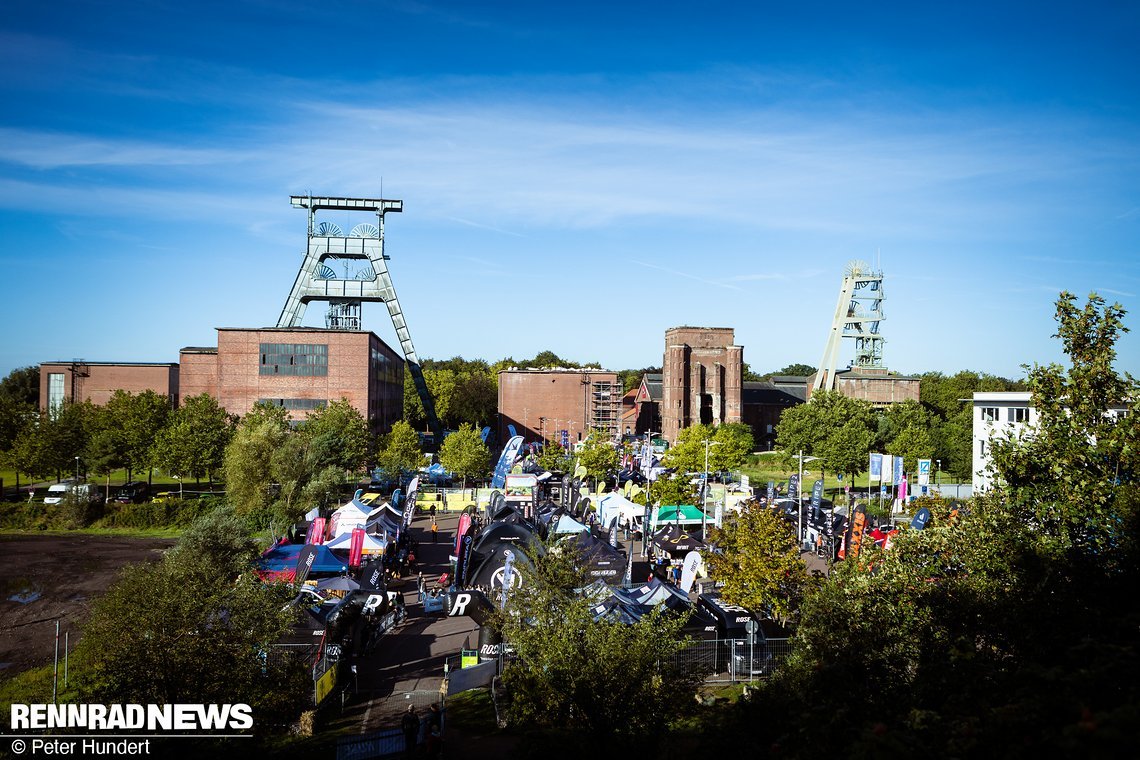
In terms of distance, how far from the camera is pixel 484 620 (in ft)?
61.2

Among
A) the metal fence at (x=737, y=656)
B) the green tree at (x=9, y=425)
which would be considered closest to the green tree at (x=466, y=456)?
the green tree at (x=9, y=425)

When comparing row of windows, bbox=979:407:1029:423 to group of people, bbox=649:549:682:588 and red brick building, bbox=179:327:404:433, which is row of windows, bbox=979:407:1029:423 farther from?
red brick building, bbox=179:327:404:433

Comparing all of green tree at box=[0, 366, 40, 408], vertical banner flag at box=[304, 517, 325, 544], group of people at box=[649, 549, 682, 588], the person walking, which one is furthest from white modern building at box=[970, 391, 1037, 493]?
green tree at box=[0, 366, 40, 408]

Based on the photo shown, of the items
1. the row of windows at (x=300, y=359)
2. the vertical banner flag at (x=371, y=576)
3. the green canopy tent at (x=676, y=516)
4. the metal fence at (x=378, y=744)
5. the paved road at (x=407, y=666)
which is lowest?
the paved road at (x=407, y=666)

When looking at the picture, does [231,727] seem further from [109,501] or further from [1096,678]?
[109,501]

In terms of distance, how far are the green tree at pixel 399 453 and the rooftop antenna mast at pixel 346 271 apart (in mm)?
23606

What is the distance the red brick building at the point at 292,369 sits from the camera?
63219 millimetres

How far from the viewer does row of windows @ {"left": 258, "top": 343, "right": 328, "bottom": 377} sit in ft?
210

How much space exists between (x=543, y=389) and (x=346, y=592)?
70512 millimetres

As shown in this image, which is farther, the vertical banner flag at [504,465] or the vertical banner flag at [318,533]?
the vertical banner flag at [504,465]

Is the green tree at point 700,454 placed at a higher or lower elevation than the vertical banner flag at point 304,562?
higher

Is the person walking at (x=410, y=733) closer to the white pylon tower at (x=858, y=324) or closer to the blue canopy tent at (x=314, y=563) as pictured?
the blue canopy tent at (x=314, y=563)

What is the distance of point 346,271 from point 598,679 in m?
73.2

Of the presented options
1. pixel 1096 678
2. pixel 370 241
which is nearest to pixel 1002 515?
pixel 1096 678
